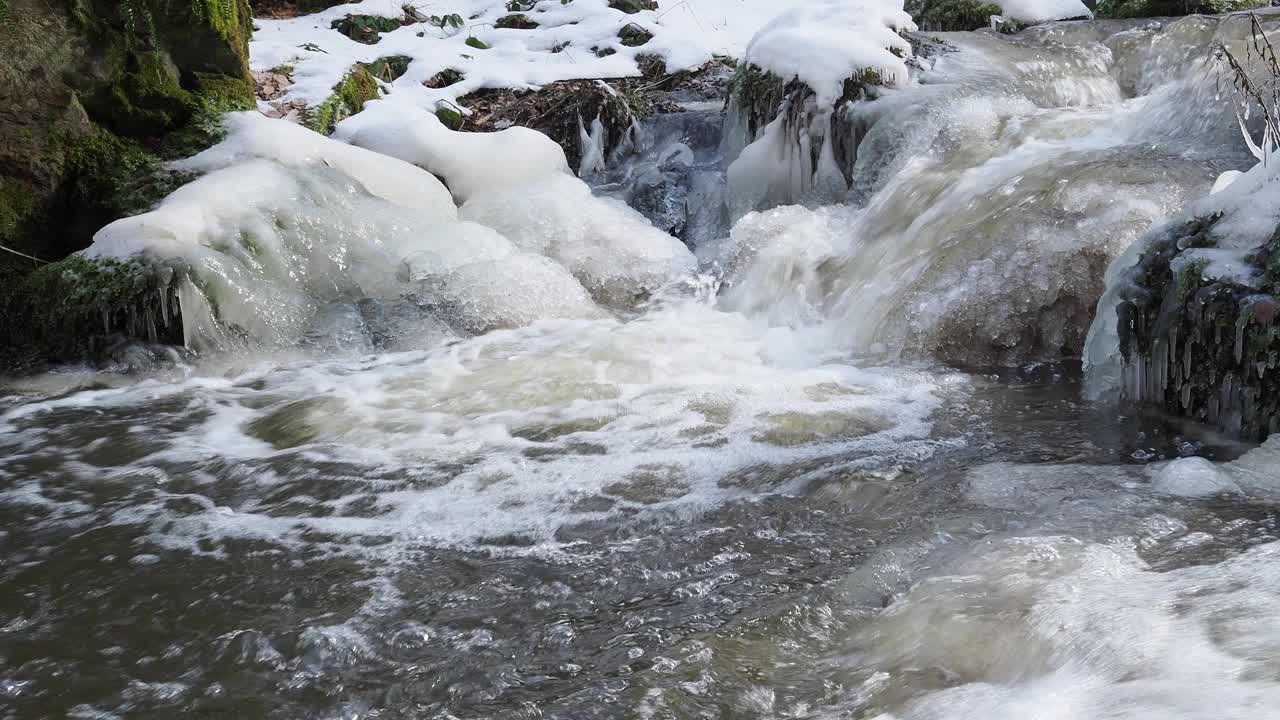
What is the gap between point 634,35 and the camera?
31.3 ft

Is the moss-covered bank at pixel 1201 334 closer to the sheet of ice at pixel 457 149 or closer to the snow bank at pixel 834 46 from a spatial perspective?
the snow bank at pixel 834 46

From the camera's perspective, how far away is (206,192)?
522cm

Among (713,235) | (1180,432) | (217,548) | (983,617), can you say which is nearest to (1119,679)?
(983,617)

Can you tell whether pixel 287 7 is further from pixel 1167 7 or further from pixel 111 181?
pixel 1167 7

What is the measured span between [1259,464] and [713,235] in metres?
4.42

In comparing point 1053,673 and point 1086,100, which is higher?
point 1086,100

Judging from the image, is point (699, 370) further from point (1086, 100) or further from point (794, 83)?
point (1086, 100)

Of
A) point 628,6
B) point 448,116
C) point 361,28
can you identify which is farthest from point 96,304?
point 628,6

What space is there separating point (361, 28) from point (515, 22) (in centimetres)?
163

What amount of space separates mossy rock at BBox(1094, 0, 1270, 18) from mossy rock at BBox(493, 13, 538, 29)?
5.25 meters

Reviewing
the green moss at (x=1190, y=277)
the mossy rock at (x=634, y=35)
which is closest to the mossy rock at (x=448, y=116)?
the mossy rock at (x=634, y=35)

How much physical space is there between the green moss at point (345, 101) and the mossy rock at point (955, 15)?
5.03 metres

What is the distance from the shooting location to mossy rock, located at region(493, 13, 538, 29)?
9.79 m

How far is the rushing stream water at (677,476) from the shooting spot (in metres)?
2.02
